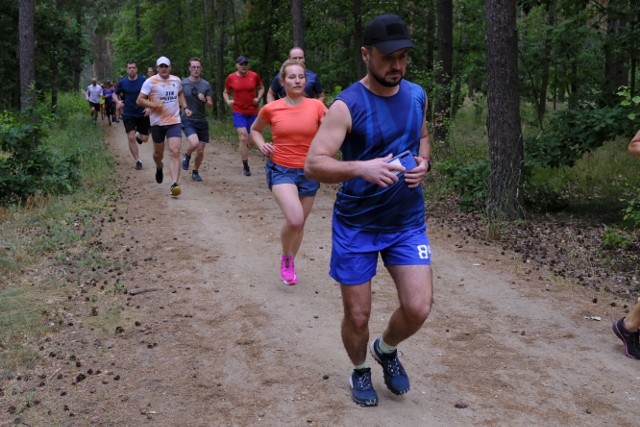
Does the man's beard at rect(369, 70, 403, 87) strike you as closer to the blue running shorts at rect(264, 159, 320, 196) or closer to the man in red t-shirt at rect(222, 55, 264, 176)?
the blue running shorts at rect(264, 159, 320, 196)

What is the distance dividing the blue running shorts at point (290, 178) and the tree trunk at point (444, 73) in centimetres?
645

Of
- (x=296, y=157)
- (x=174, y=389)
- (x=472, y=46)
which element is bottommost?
(x=174, y=389)

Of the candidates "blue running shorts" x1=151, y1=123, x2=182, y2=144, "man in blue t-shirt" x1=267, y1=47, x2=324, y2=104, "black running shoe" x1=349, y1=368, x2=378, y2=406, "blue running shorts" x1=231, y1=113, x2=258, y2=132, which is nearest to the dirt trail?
"black running shoe" x1=349, y1=368, x2=378, y2=406

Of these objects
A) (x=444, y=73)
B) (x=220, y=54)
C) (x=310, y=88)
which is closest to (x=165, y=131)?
(x=310, y=88)

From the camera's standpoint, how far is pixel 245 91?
44.2 feet

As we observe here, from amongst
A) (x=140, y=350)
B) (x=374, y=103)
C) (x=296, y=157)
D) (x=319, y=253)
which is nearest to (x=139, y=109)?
(x=319, y=253)

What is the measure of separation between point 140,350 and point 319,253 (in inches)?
125

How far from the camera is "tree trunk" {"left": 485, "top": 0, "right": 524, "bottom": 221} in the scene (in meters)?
9.38

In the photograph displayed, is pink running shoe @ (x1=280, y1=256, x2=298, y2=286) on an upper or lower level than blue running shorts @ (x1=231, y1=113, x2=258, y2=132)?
lower

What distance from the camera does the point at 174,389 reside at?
4684 mm

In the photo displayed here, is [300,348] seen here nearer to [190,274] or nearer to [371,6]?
[190,274]

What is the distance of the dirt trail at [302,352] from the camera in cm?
434

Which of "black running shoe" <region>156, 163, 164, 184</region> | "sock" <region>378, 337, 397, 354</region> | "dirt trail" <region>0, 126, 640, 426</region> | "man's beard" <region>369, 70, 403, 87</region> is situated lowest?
"dirt trail" <region>0, 126, 640, 426</region>

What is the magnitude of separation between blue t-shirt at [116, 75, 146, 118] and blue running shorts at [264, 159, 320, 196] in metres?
8.30
